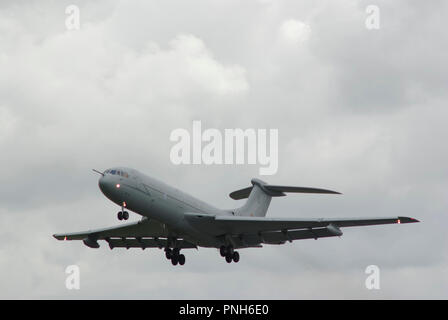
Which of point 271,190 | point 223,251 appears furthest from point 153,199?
point 271,190

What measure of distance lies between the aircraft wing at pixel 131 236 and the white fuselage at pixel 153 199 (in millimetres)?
1992

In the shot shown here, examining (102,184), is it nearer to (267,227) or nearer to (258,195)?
(267,227)

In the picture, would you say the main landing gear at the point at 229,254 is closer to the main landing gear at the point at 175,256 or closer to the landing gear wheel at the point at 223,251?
the landing gear wheel at the point at 223,251

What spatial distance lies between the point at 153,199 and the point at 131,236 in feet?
31.9

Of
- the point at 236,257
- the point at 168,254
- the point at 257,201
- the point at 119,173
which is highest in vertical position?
the point at 257,201

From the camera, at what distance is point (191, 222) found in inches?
2008

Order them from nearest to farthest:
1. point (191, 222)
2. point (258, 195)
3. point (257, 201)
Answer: point (191, 222) → point (257, 201) → point (258, 195)

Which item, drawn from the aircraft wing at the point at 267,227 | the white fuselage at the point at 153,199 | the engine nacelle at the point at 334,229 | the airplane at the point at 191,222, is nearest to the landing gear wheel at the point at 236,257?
the airplane at the point at 191,222

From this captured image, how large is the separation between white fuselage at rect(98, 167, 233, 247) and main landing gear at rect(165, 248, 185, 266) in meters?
2.51

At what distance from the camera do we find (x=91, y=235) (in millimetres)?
58812

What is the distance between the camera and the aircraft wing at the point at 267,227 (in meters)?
49.7
